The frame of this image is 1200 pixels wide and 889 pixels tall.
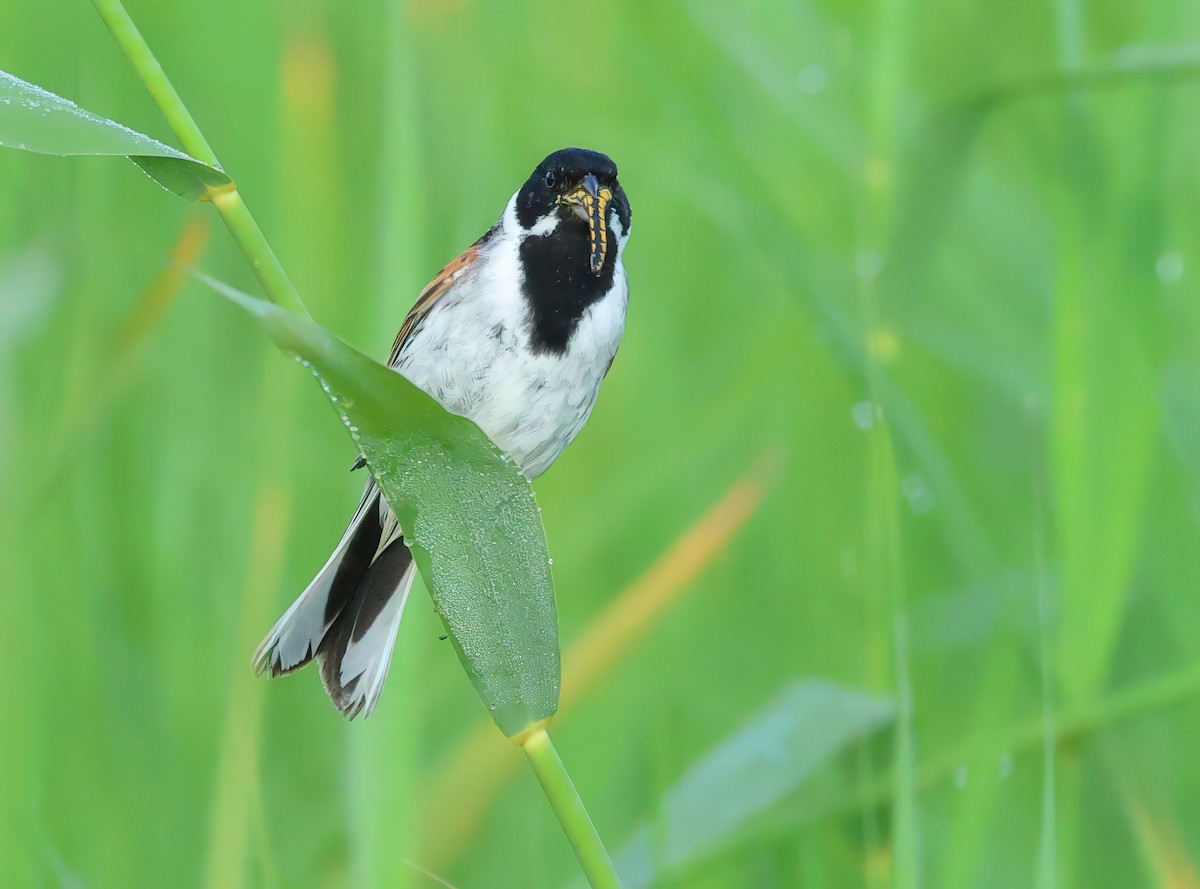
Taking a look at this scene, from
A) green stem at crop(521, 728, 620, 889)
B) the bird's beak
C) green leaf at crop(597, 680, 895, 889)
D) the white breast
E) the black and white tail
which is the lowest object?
green leaf at crop(597, 680, 895, 889)

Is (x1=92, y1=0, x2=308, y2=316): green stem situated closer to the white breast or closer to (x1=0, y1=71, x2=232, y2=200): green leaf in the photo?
(x1=0, y1=71, x2=232, y2=200): green leaf

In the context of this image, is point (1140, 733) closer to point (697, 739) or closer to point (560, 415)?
point (697, 739)

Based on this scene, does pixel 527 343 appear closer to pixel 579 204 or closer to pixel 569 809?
pixel 579 204

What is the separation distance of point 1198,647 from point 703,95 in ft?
4.62

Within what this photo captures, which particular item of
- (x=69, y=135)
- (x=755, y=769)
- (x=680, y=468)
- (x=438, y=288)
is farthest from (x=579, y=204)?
(x=69, y=135)

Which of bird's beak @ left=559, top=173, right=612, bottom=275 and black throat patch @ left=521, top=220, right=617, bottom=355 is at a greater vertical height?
bird's beak @ left=559, top=173, right=612, bottom=275

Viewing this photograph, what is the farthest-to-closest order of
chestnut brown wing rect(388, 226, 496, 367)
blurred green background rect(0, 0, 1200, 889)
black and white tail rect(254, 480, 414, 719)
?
chestnut brown wing rect(388, 226, 496, 367), blurred green background rect(0, 0, 1200, 889), black and white tail rect(254, 480, 414, 719)

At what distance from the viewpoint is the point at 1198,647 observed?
2227 mm

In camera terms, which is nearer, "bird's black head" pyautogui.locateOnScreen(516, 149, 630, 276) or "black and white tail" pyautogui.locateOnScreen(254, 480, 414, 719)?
"black and white tail" pyautogui.locateOnScreen(254, 480, 414, 719)

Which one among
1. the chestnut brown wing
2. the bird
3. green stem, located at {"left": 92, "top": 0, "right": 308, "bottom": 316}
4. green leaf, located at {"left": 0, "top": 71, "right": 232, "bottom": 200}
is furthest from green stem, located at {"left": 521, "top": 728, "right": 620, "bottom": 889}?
the chestnut brown wing

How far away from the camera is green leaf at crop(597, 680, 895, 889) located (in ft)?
6.14

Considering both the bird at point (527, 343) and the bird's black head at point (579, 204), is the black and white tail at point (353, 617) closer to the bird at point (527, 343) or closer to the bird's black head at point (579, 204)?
the bird at point (527, 343)

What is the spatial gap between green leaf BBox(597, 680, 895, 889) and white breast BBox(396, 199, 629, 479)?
54cm

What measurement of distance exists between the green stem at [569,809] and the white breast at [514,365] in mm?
838
